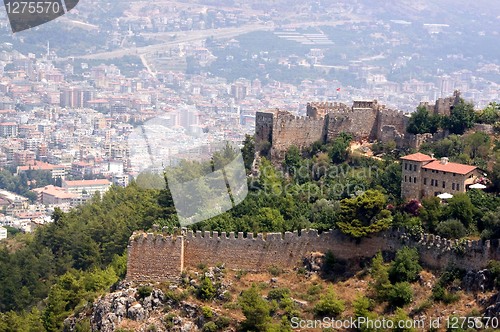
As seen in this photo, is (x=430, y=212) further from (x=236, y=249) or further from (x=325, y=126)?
(x=325, y=126)

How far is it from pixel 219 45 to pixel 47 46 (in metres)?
26.0

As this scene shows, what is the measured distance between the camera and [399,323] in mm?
25109

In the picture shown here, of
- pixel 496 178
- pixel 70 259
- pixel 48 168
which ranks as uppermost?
pixel 496 178

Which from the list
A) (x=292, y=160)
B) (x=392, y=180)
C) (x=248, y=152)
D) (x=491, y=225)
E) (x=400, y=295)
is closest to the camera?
(x=400, y=295)

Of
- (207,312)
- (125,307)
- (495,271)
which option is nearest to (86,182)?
(125,307)

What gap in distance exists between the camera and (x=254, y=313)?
26141mm

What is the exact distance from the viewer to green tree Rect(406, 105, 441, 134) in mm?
35719

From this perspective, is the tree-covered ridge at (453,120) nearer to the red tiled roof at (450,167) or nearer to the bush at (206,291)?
the red tiled roof at (450,167)

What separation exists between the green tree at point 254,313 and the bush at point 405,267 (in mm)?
3035

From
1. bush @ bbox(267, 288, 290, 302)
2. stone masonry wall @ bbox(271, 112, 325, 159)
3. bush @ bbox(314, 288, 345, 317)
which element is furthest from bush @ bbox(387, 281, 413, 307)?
stone masonry wall @ bbox(271, 112, 325, 159)

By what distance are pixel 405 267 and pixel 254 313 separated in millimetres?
3636

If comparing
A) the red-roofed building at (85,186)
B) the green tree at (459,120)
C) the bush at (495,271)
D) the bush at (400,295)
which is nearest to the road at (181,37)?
the red-roofed building at (85,186)

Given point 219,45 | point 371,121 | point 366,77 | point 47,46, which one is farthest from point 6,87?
point 371,121

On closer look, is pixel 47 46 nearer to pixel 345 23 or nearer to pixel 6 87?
pixel 6 87
